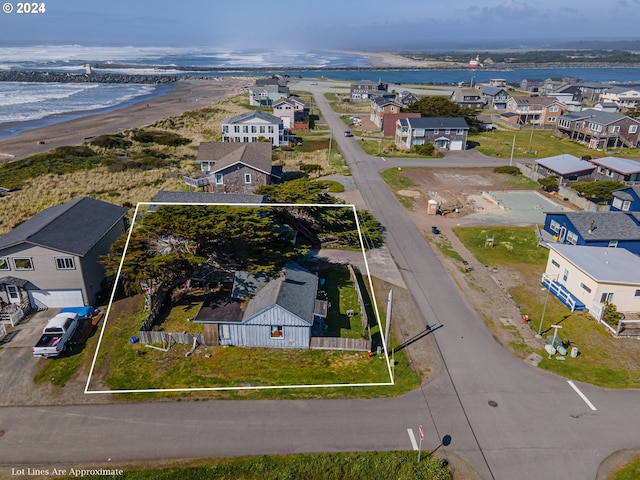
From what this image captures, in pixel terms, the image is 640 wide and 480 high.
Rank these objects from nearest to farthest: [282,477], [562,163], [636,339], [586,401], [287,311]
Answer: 1. [282,477]
2. [586,401]
3. [287,311]
4. [636,339]
5. [562,163]

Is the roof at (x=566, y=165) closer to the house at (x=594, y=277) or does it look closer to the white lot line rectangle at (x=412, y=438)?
the house at (x=594, y=277)

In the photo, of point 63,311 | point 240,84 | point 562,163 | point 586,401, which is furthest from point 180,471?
point 240,84

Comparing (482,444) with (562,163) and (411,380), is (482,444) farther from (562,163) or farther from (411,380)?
(562,163)

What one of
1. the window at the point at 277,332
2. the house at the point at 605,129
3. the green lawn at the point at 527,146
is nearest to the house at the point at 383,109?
the green lawn at the point at 527,146

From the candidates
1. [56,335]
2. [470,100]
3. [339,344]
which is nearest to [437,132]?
[470,100]

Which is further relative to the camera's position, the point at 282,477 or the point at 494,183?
the point at 494,183

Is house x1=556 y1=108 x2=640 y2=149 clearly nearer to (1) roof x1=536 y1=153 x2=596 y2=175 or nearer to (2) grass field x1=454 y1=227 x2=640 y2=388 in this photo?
(1) roof x1=536 y1=153 x2=596 y2=175
